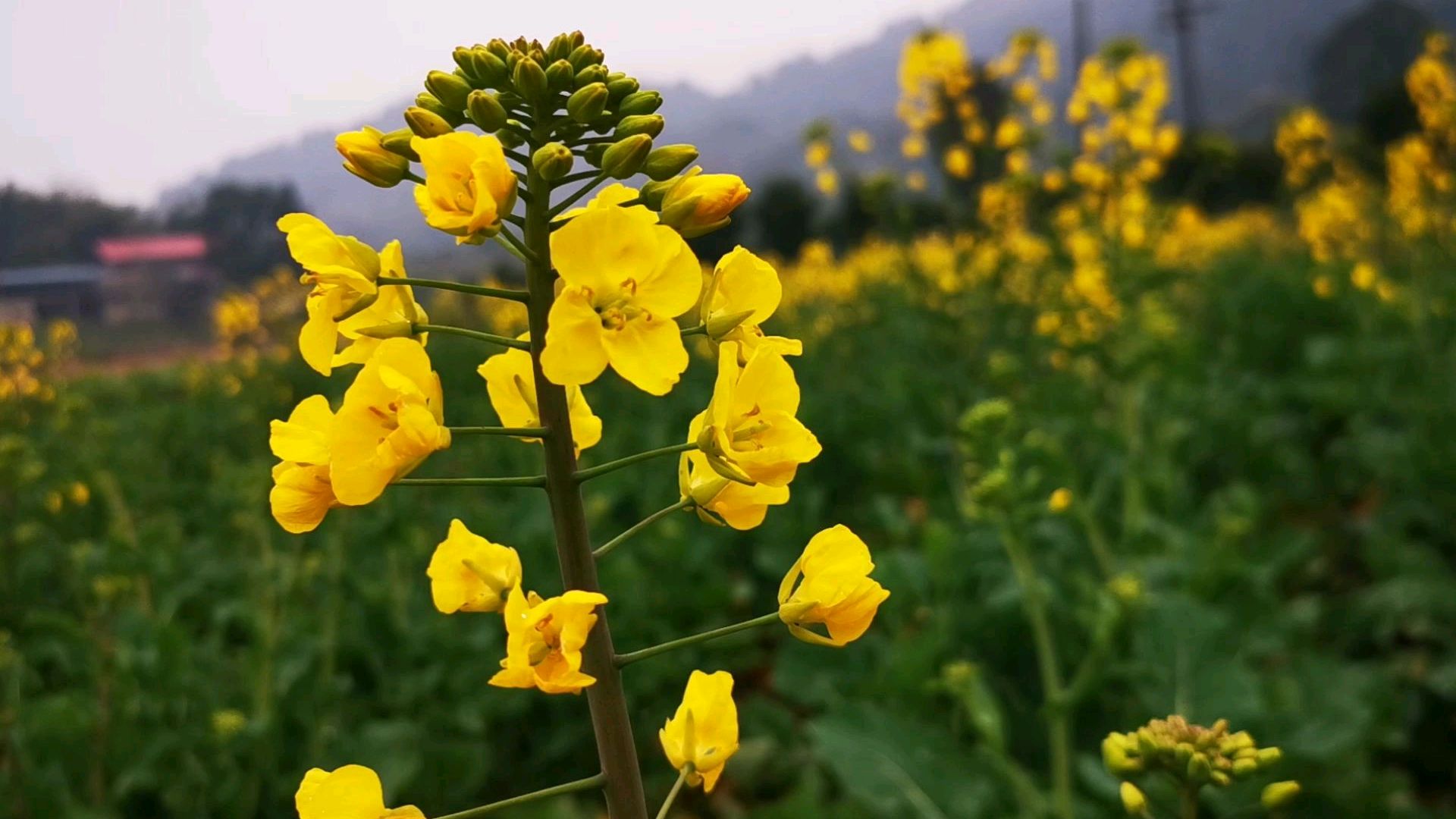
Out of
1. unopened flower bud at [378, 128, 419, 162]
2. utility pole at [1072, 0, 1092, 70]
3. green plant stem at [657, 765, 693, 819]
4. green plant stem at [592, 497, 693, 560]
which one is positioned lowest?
green plant stem at [657, 765, 693, 819]

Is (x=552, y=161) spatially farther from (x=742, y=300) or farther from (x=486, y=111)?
(x=742, y=300)

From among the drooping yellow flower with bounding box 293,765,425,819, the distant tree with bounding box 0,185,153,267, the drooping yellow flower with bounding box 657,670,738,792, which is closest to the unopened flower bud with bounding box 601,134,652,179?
the drooping yellow flower with bounding box 657,670,738,792

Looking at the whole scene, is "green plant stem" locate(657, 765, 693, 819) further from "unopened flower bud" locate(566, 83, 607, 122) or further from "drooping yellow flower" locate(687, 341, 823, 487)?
"unopened flower bud" locate(566, 83, 607, 122)

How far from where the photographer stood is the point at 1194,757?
1.24 m

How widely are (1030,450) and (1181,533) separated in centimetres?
108

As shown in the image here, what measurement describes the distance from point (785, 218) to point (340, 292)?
2624 cm

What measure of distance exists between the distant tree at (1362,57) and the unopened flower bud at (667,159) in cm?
3362

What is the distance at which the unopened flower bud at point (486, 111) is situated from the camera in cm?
101

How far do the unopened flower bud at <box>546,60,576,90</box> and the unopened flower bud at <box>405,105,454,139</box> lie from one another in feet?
0.38

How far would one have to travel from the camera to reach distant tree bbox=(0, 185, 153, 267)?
4.72 metres

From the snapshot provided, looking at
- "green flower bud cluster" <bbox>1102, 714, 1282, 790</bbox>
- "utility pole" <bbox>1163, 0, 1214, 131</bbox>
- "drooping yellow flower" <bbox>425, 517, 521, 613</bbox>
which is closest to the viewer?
"drooping yellow flower" <bbox>425, 517, 521, 613</bbox>

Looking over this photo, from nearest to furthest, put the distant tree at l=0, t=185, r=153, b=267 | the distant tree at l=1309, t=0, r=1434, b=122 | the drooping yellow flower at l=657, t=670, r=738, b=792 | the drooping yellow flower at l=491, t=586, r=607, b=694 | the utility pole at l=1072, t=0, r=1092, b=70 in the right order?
the drooping yellow flower at l=491, t=586, r=607, b=694, the drooping yellow flower at l=657, t=670, r=738, b=792, the distant tree at l=0, t=185, r=153, b=267, the utility pole at l=1072, t=0, r=1092, b=70, the distant tree at l=1309, t=0, r=1434, b=122

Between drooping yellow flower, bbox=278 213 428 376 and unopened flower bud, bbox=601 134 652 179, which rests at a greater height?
unopened flower bud, bbox=601 134 652 179

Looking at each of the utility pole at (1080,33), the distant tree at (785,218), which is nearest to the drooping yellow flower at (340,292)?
the utility pole at (1080,33)
